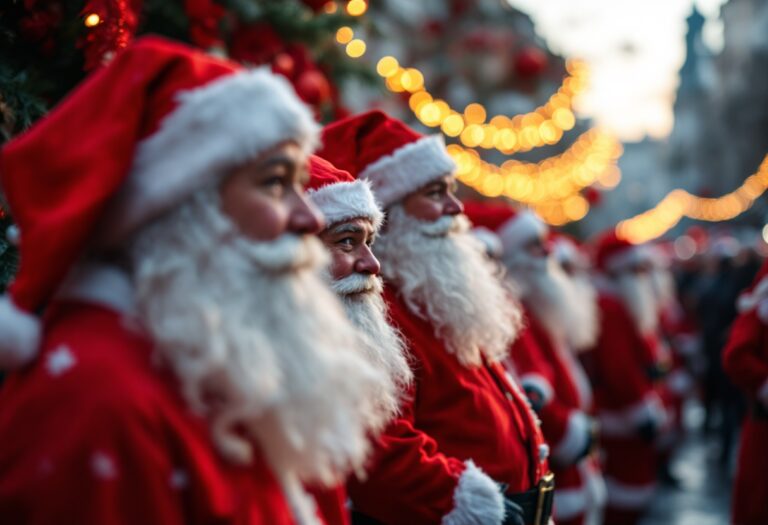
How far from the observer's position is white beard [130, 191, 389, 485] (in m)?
1.80

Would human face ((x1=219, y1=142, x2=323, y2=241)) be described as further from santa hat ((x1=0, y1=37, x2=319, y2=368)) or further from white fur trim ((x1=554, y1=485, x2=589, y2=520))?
white fur trim ((x1=554, y1=485, x2=589, y2=520))

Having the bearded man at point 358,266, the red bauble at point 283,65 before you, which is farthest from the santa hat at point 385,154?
the red bauble at point 283,65

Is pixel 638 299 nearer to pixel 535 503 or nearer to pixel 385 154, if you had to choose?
pixel 385 154

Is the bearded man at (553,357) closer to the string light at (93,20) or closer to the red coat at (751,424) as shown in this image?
the red coat at (751,424)

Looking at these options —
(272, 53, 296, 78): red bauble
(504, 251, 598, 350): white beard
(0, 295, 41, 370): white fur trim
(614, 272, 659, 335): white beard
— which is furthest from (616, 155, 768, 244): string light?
(0, 295, 41, 370): white fur trim

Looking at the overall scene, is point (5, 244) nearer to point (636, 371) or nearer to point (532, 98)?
point (636, 371)

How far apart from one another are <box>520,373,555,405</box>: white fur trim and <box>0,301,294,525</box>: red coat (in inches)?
124

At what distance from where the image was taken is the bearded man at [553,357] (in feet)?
17.1

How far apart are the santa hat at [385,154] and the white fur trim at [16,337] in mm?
2160

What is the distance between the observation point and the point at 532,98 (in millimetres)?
19422

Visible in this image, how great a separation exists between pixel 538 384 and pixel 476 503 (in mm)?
1945

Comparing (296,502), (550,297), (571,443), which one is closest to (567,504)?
(571,443)

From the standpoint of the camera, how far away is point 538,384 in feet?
16.1

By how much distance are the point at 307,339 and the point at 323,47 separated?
12.8 feet
